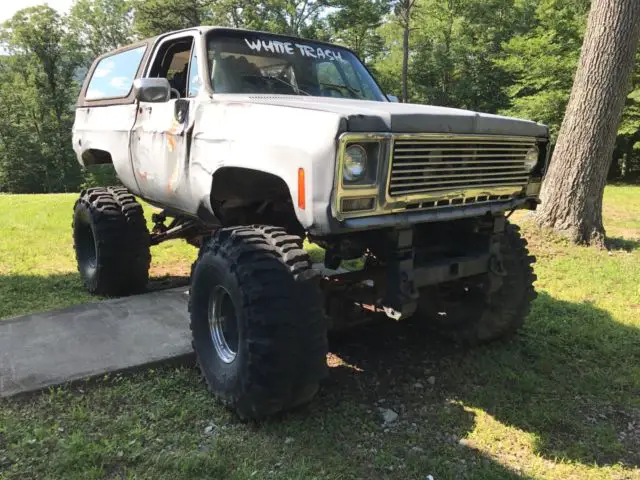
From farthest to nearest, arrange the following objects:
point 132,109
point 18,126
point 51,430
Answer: point 18,126
point 132,109
point 51,430

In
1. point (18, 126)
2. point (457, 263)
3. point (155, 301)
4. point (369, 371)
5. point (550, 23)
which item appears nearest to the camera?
point (457, 263)

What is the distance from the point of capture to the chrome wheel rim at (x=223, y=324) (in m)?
3.38

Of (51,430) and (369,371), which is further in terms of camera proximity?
(369,371)

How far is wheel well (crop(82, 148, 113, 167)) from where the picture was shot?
5.48 m

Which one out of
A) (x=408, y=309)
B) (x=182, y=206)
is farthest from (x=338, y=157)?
(x=182, y=206)

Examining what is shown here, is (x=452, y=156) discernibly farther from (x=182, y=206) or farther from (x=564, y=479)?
(x=182, y=206)

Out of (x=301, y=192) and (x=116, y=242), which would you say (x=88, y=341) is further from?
(x=301, y=192)

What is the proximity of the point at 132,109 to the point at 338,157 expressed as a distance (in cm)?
276

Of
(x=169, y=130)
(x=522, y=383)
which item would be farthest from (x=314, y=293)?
(x=169, y=130)

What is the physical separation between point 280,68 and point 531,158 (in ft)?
6.26

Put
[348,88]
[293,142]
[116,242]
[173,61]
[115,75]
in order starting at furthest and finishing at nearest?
1. [115,75]
2. [116,242]
3. [173,61]
4. [348,88]
5. [293,142]

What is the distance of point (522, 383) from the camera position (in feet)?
12.0

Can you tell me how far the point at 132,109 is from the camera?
4617 millimetres

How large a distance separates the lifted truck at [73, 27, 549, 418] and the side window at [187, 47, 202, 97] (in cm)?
2
